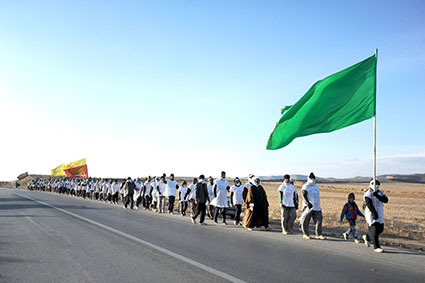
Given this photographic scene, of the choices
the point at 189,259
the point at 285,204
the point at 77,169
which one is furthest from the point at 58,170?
the point at 189,259

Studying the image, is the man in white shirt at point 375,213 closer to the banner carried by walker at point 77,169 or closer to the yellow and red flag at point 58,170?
the banner carried by walker at point 77,169

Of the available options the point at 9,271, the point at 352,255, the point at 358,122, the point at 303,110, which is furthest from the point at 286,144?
the point at 9,271

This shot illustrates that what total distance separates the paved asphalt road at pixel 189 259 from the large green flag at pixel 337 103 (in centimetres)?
310

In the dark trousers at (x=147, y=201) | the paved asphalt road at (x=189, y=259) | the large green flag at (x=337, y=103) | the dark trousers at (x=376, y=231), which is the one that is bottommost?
the dark trousers at (x=147, y=201)

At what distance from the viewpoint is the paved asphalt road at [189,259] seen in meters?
6.40

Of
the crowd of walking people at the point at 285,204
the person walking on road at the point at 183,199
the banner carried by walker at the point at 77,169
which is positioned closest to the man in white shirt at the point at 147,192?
the crowd of walking people at the point at 285,204

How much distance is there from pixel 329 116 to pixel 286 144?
1386 millimetres

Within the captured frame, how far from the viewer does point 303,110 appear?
10.8 m

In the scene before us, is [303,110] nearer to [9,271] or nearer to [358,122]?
[358,122]

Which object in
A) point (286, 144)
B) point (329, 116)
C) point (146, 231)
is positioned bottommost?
point (146, 231)

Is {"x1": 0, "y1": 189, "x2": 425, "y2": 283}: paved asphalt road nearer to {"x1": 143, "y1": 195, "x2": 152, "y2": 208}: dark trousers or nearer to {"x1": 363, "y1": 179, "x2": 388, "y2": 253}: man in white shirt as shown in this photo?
{"x1": 363, "y1": 179, "x2": 388, "y2": 253}: man in white shirt

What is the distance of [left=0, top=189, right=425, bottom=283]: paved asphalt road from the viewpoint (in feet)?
21.0

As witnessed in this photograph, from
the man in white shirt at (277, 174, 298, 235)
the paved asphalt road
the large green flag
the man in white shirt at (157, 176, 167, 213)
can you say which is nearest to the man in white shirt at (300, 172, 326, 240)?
the paved asphalt road

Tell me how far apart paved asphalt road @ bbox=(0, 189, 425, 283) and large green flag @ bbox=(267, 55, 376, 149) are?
3.10 m
